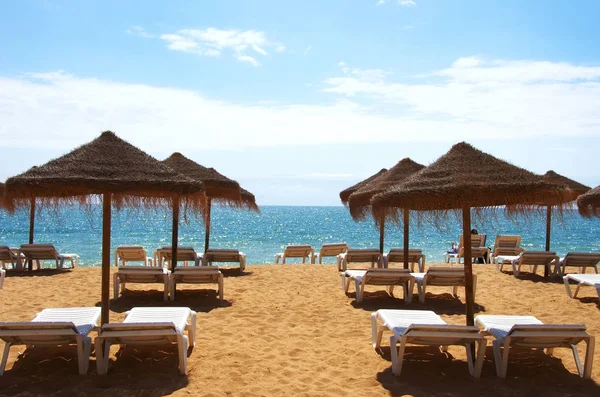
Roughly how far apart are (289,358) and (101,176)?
2.44 metres

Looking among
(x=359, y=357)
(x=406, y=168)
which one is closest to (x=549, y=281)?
(x=406, y=168)

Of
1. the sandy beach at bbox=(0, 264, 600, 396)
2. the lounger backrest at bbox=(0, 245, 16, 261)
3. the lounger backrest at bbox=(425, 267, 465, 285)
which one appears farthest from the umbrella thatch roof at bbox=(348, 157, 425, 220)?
the lounger backrest at bbox=(0, 245, 16, 261)

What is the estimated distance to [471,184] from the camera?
4.39 metres

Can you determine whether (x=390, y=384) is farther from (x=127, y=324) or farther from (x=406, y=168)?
(x=406, y=168)

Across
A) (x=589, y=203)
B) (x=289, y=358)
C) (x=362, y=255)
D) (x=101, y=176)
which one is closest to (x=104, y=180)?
(x=101, y=176)

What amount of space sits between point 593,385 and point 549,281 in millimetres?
6333

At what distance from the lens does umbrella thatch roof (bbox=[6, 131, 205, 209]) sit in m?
4.49

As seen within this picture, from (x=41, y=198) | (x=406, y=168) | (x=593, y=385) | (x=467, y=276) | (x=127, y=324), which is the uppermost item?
(x=406, y=168)

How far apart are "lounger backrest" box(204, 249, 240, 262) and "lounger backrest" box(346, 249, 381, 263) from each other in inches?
93.3

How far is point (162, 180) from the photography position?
480cm

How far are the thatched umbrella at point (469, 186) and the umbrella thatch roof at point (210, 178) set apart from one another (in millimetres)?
6110

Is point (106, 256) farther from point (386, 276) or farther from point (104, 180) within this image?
point (386, 276)

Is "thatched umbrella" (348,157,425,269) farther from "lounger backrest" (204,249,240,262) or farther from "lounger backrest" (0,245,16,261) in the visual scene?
"lounger backrest" (0,245,16,261)

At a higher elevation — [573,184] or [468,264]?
[573,184]
